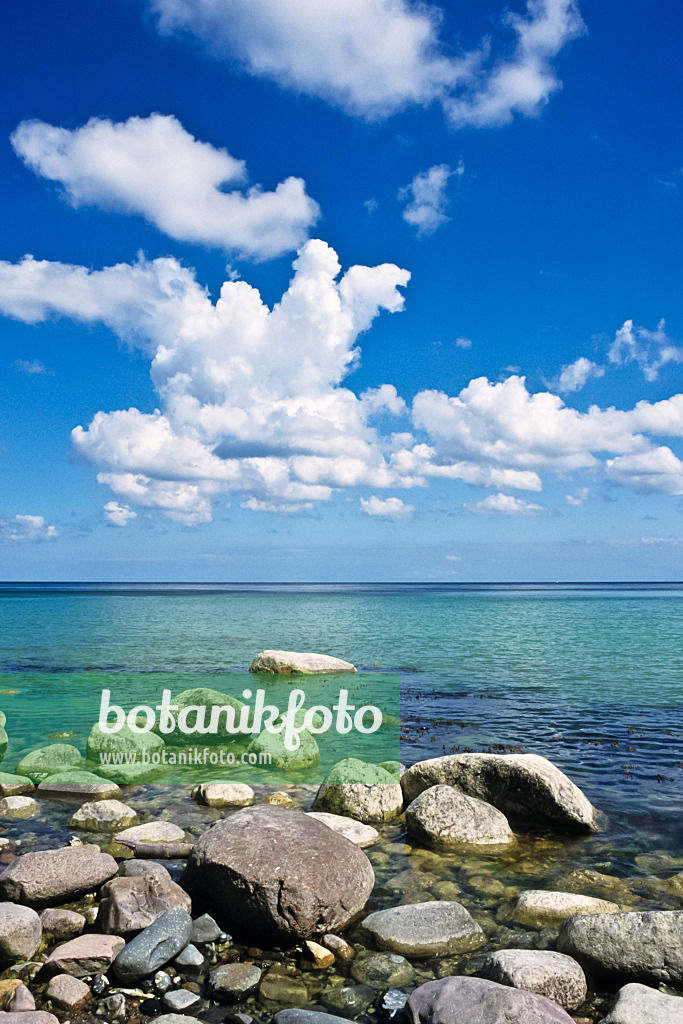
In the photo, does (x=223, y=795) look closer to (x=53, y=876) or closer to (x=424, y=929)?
(x=53, y=876)

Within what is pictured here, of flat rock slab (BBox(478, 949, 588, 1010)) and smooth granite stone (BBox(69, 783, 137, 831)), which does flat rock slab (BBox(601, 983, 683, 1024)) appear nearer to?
flat rock slab (BBox(478, 949, 588, 1010))

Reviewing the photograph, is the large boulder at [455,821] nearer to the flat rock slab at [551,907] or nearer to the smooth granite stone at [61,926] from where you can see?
the flat rock slab at [551,907]

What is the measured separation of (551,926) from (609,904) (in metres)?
0.89

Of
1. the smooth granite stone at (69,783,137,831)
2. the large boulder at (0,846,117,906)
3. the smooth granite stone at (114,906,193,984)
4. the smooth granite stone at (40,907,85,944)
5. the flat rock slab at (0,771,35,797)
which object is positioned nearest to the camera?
the smooth granite stone at (114,906,193,984)

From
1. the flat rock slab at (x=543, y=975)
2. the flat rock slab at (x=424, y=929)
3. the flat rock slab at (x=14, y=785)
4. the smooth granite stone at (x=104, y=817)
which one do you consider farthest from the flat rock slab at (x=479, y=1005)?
the flat rock slab at (x=14, y=785)

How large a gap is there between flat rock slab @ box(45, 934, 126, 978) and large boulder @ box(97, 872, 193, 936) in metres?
0.29

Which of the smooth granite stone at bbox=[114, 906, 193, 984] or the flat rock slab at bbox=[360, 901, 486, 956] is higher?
the smooth granite stone at bbox=[114, 906, 193, 984]

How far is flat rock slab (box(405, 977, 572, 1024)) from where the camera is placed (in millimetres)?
5090

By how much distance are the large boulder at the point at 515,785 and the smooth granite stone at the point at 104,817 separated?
15.4ft

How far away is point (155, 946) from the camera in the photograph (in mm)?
6262

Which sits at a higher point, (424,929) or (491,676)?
(424,929)

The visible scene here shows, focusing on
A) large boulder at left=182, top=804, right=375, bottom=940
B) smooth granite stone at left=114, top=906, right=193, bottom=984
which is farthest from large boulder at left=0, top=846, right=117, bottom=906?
smooth granite stone at left=114, top=906, right=193, bottom=984

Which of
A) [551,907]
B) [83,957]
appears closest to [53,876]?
[83,957]

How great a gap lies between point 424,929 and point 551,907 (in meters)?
1.62
